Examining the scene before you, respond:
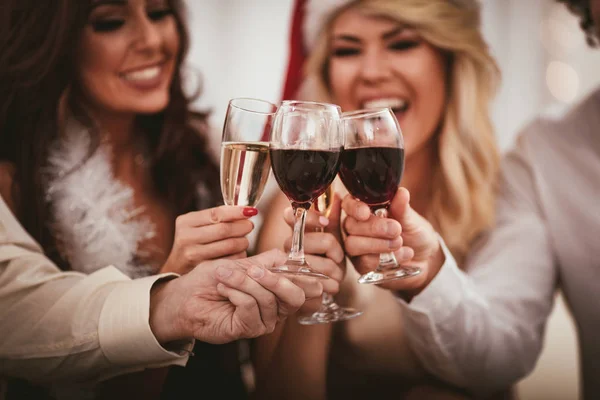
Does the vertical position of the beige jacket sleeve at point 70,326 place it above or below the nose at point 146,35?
below

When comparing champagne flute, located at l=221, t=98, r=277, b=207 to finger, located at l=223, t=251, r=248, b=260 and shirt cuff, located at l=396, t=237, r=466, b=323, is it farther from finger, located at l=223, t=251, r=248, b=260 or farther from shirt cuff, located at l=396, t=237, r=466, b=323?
shirt cuff, located at l=396, t=237, r=466, b=323

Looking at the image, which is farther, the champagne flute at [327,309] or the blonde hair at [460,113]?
the blonde hair at [460,113]

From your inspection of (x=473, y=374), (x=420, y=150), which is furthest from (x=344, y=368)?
(x=420, y=150)

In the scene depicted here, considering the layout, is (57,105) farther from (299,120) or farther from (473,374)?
(473,374)

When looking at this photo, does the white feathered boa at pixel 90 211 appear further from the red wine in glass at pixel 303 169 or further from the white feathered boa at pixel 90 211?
the red wine in glass at pixel 303 169

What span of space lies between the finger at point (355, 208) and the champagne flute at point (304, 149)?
0.30 feet

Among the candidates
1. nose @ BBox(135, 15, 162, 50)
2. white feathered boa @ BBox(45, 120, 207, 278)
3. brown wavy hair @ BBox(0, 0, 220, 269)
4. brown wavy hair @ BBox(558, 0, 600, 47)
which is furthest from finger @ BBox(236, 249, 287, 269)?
brown wavy hair @ BBox(558, 0, 600, 47)

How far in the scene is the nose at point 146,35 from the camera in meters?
0.97

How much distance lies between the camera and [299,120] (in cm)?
74

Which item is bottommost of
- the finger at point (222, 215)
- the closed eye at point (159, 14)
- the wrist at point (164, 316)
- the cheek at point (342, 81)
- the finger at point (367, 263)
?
the wrist at point (164, 316)

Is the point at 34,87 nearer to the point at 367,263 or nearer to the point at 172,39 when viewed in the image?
the point at 172,39

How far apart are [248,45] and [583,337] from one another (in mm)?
1327

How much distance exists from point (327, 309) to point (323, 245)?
0.14 meters

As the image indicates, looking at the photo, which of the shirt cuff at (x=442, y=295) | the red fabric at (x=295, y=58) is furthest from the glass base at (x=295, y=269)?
the red fabric at (x=295, y=58)
